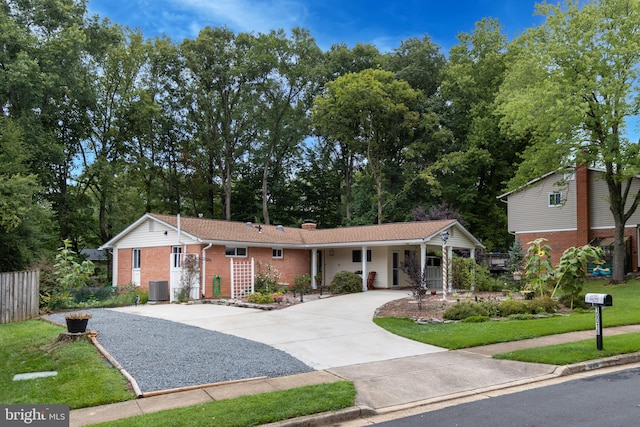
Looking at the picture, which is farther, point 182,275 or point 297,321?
point 182,275

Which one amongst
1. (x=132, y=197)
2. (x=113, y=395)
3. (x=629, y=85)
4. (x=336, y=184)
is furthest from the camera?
(x=336, y=184)

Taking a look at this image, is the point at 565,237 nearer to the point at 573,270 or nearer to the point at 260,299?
the point at 573,270

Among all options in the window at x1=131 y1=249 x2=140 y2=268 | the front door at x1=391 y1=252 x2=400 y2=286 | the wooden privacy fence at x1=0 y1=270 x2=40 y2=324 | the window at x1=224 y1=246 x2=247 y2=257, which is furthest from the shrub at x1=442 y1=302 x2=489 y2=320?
the window at x1=131 y1=249 x2=140 y2=268

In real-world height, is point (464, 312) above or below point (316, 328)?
above

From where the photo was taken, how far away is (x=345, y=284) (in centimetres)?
2209

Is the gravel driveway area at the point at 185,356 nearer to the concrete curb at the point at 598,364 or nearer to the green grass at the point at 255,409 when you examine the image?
the green grass at the point at 255,409

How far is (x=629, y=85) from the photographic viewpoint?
21688 millimetres

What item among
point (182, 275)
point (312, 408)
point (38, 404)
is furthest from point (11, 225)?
point (312, 408)

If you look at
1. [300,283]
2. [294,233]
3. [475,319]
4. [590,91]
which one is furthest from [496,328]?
[294,233]

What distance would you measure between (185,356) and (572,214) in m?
26.4

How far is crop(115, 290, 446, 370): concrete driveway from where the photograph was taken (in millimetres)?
9266

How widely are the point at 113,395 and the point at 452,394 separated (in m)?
4.76

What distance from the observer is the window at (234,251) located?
2147 centimetres

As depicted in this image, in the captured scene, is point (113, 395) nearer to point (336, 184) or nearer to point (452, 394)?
point (452, 394)
